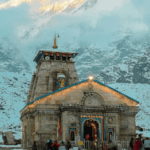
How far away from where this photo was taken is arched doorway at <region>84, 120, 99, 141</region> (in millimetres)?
36209

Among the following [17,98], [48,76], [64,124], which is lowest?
[64,124]

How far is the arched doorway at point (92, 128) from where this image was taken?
36.2m

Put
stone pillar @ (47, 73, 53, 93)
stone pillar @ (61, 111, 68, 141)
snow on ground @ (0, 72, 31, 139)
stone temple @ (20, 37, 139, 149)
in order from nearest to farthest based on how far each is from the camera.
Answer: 1. stone pillar @ (61, 111, 68, 141)
2. stone temple @ (20, 37, 139, 149)
3. stone pillar @ (47, 73, 53, 93)
4. snow on ground @ (0, 72, 31, 139)

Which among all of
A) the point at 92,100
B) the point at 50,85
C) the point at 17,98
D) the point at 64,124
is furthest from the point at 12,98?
the point at 64,124

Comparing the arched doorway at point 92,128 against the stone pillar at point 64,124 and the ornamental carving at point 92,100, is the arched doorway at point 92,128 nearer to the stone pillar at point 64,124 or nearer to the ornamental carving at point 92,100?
the ornamental carving at point 92,100

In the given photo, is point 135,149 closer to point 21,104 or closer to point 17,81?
point 21,104

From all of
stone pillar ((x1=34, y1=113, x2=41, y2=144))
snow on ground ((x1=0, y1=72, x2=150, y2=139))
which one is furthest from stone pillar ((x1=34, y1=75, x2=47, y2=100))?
snow on ground ((x1=0, y1=72, x2=150, y2=139))

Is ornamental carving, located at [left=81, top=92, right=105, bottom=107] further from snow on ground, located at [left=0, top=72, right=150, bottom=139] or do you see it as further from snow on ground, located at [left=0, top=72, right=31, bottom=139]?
snow on ground, located at [left=0, top=72, right=150, bottom=139]

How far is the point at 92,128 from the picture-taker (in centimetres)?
3738

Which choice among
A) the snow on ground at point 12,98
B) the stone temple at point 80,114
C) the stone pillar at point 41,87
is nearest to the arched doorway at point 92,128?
the stone temple at point 80,114

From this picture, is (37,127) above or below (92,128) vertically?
above

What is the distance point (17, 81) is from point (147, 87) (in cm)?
7183

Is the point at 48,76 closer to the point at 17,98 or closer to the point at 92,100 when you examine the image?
the point at 92,100

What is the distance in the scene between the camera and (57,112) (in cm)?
3484
